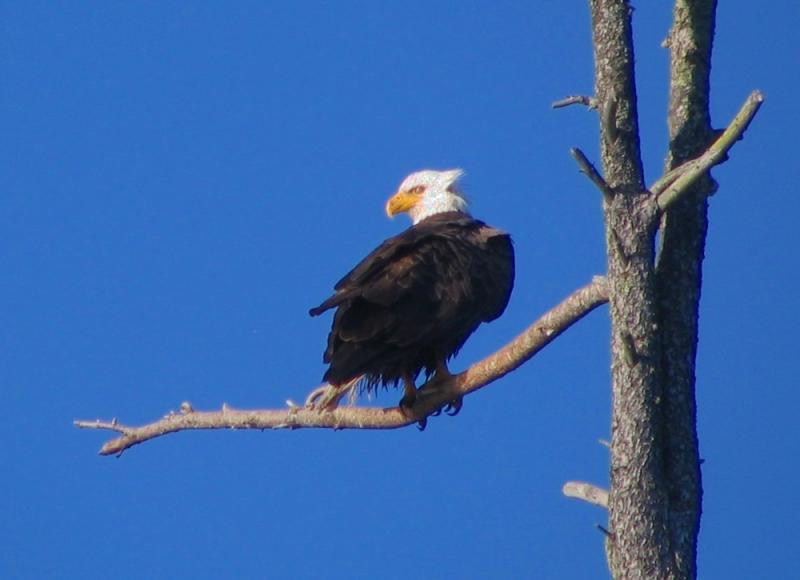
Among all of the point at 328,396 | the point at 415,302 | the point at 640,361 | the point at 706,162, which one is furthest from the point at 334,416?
the point at 706,162

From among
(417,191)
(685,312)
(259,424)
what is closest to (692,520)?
(685,312)

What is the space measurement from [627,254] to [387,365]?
1501mm

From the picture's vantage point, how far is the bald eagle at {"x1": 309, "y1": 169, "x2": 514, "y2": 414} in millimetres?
5113

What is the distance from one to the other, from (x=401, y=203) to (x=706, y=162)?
3.51m

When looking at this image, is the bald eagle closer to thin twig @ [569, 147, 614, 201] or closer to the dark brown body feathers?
the dark brown body feathers

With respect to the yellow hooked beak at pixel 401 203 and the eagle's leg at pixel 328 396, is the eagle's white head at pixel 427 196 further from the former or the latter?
the eagle's leg at pixel 328 396

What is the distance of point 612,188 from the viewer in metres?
4.24

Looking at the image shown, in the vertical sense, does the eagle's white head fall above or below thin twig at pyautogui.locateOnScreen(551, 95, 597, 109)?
above

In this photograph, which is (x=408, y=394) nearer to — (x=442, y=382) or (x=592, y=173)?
(x=442, y=382)

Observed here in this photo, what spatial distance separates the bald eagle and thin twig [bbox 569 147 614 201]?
1196 millimetres

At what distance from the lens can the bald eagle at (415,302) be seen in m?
5.11

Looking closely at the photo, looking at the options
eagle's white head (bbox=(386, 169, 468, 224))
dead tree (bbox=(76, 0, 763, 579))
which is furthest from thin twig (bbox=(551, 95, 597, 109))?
eagle's white head (bbox=(386, 169, 468, 224))

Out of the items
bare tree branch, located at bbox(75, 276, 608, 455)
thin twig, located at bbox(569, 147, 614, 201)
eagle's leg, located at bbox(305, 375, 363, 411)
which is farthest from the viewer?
eagle's leg, located at bbox(305, 375, 363, 411)

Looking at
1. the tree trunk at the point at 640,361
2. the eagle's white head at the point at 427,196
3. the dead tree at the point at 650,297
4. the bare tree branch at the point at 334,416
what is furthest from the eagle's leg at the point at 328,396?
the eagle's white head at the point at 427,196
